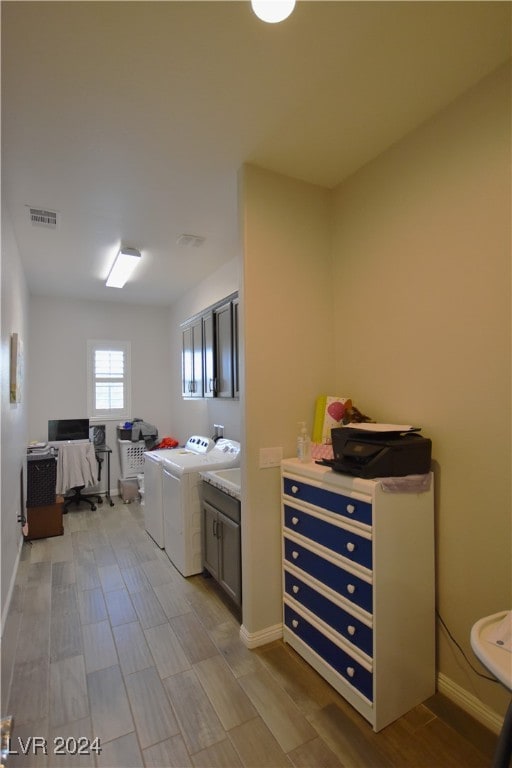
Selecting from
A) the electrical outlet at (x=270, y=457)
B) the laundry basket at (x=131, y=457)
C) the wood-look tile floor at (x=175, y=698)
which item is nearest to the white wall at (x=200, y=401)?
the laundry basket at (x=131, y=457)

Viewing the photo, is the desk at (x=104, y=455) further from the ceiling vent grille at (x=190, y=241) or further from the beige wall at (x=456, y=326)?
the beige wall at (x=456, y=326)

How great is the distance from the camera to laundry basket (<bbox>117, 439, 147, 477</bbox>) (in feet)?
17.4

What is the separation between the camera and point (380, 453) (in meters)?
1.65

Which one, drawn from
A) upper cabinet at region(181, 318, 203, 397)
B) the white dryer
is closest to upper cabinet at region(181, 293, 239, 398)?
upper cabinet at region(181, 318, 203, 397)

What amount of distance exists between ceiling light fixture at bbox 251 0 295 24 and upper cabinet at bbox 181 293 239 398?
1708 mm

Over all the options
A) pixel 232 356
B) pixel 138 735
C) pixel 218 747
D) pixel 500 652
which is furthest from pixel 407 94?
pixel 138 735

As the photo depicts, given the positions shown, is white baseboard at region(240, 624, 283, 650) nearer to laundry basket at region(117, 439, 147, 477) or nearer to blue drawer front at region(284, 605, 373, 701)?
blue drawer front at region(284, 605, 373, 701)

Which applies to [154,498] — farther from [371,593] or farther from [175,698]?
[371,593]

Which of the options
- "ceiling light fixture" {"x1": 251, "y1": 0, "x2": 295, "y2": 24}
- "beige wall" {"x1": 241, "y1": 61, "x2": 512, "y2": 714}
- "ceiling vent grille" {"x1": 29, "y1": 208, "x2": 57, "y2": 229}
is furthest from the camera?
"ceiling vent grille" {"x1": 29, "y1": 208, "x2": 57, "y2": 229}

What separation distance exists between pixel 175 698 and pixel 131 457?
3867 millimetres

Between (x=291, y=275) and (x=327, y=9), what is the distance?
120 centimetres

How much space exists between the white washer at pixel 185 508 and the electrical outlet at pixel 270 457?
95 cm

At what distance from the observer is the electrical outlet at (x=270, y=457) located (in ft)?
7.20

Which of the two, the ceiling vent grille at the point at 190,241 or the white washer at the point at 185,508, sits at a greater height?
the ceiling vent grille at the point at 190,241
